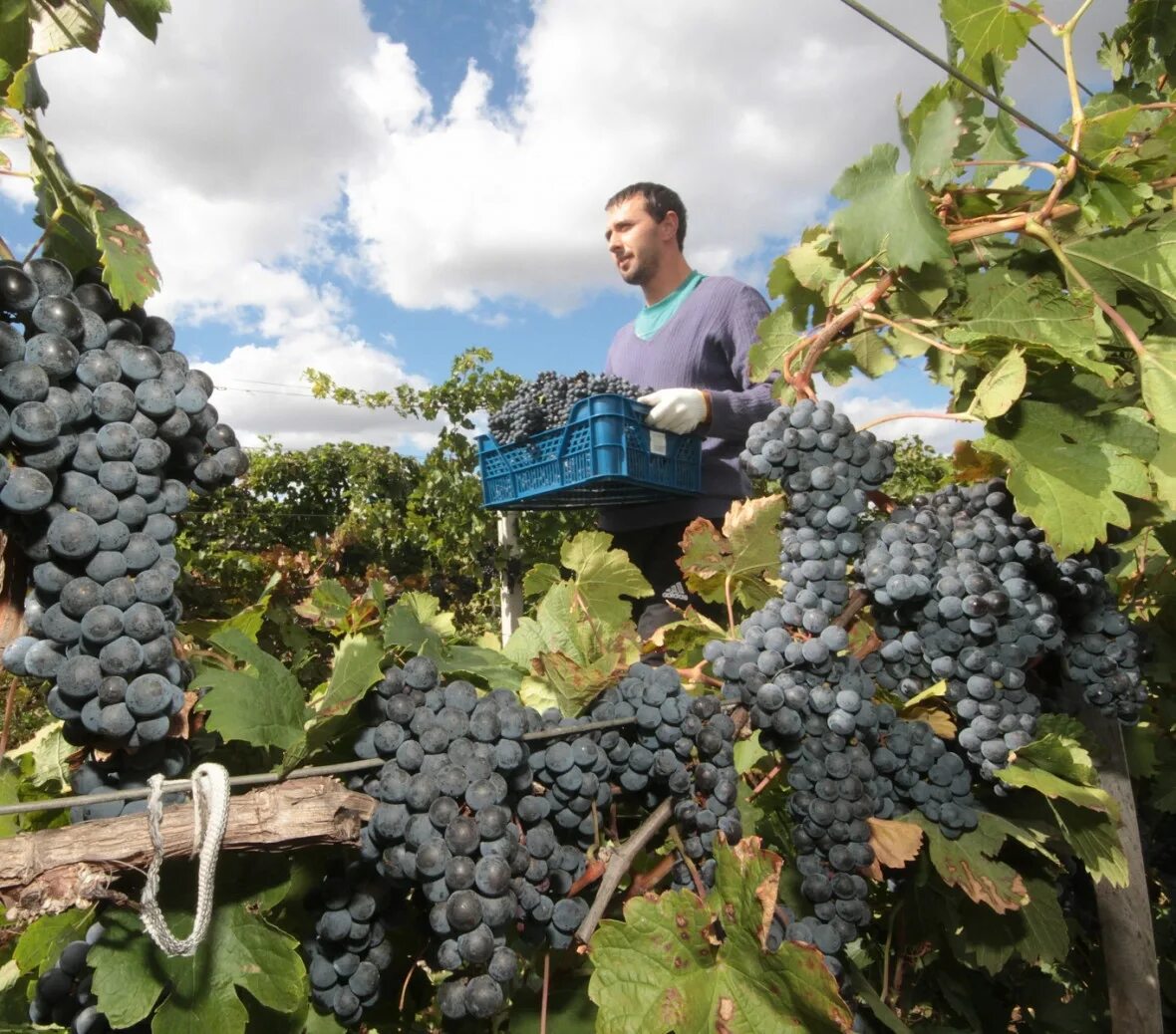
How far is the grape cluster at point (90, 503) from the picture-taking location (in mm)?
769

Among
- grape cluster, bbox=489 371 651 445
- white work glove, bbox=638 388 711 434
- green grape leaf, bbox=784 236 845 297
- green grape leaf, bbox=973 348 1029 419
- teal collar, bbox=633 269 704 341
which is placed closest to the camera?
green grape leaf, bbox=973 348 1029 419

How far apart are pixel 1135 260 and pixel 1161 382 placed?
7.8 inches

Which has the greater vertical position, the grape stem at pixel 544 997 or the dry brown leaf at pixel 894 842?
the dry brown leaf at pixel 894 842

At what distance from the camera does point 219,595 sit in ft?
9.86

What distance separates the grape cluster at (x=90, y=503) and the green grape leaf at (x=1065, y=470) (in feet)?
3.30

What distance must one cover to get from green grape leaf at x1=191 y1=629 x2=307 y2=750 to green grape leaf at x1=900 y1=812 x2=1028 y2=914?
2.61ft

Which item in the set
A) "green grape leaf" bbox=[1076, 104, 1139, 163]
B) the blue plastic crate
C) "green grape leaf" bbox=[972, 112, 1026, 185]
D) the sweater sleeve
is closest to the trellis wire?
"green grape leaf" bbox=[1076, 104, 1139, 163]

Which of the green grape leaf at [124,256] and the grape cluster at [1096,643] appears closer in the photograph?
the green grape leaf at [124,256]

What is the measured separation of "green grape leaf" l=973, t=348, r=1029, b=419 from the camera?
110cm

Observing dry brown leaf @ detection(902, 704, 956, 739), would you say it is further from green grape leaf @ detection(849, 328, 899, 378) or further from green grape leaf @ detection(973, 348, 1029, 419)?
green grape leaf @ detection(849, 328, 899, 378)

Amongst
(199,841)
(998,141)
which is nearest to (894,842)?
(199,841)

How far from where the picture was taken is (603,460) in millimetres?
A: 3018

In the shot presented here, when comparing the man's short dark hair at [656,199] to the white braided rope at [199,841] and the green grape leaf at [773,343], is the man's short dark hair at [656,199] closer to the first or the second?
the green grape leaf at [773,343]

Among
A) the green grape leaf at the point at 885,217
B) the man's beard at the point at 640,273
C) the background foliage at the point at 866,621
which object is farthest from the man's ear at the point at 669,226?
Result: the green grape leaf at the point at 885,217
